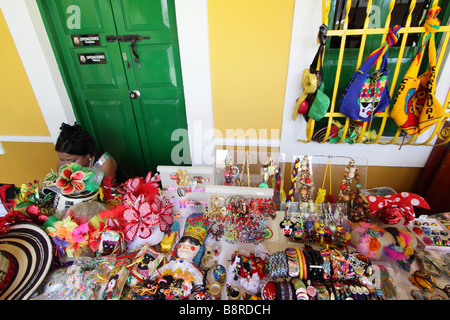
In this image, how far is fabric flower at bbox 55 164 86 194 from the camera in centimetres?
124

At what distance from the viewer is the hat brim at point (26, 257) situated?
39.7 inches

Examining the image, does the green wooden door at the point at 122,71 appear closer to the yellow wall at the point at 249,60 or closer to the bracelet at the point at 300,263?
the yellow wall at the point at 249,60

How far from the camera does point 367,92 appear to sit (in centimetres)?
146

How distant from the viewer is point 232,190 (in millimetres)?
1336

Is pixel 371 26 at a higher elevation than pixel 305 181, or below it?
higher

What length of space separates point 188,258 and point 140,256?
0.83ft

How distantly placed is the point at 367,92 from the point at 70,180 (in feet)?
6.30

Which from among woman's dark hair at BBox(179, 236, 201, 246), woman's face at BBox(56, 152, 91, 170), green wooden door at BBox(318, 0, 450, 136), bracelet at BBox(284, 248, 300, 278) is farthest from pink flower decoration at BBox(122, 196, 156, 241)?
green wooden door at BBox(318, 0, 450, 136)

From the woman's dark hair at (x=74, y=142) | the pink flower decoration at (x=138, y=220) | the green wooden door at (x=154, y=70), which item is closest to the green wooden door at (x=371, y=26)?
the green wooden door at (x=154, y=70)

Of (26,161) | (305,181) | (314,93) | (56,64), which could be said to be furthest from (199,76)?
(26,161)

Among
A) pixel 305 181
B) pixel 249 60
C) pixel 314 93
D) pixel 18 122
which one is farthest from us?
pixel 18 122

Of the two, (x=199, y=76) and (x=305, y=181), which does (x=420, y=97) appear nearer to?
(x=305, y=181)

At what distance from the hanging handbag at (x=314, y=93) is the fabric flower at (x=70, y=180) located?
4.92 ft

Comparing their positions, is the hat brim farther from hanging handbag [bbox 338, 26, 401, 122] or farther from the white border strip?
hanging handbag [bbox 338, 26, 401, 122]
